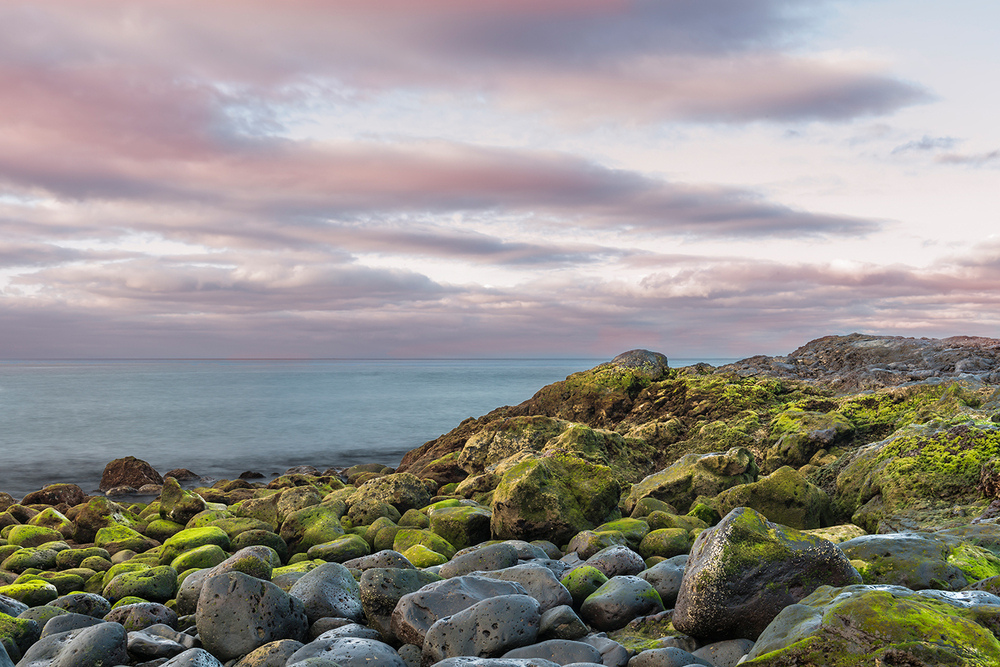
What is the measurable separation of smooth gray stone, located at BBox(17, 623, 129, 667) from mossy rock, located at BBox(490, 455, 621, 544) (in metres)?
4.56

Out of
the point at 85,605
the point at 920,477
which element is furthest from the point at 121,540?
the point at 920,477

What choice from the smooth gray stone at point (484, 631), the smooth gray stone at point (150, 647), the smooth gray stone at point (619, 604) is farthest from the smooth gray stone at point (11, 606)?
the smooth gray stone at point (619, 604)

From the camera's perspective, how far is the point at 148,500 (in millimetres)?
17969

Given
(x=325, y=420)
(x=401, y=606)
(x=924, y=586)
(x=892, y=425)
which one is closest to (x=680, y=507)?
(x=892, y=425)

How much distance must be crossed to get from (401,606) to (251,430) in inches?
1334

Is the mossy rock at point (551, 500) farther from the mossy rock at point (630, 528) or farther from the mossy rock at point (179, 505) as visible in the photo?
the mossy rock at point (179, 505)

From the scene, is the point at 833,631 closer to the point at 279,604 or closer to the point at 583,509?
the point at 279,604

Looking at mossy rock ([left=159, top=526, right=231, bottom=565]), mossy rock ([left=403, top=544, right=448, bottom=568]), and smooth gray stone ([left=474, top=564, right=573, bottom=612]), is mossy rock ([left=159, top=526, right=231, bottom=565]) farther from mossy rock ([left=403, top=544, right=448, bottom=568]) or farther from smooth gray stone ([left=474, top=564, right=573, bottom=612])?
smooth gray stone ([left=474, top=564, right=573, bottom=612])

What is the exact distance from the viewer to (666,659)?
4418 mm

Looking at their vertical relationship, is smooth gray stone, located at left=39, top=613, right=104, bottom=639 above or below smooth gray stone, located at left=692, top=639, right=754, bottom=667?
below

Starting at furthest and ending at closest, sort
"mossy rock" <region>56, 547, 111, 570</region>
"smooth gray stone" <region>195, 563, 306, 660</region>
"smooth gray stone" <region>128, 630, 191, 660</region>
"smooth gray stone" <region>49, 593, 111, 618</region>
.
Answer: "mossy rock" <region>56, 547, 111, 570</region> < "smooth gray stone" <region>49, 593, 111, 618</region> < "smooth gray stone" <region>128, 630, 191, 660</region> < "smooth gray stone" <region>195, 563, 306, 660</region>

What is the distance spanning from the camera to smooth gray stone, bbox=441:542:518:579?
265 inches

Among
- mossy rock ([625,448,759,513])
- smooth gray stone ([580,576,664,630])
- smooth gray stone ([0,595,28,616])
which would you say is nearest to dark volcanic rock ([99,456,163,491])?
smooth gray stone ([0,595,28,616])

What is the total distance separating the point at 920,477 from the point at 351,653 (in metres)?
7.21
